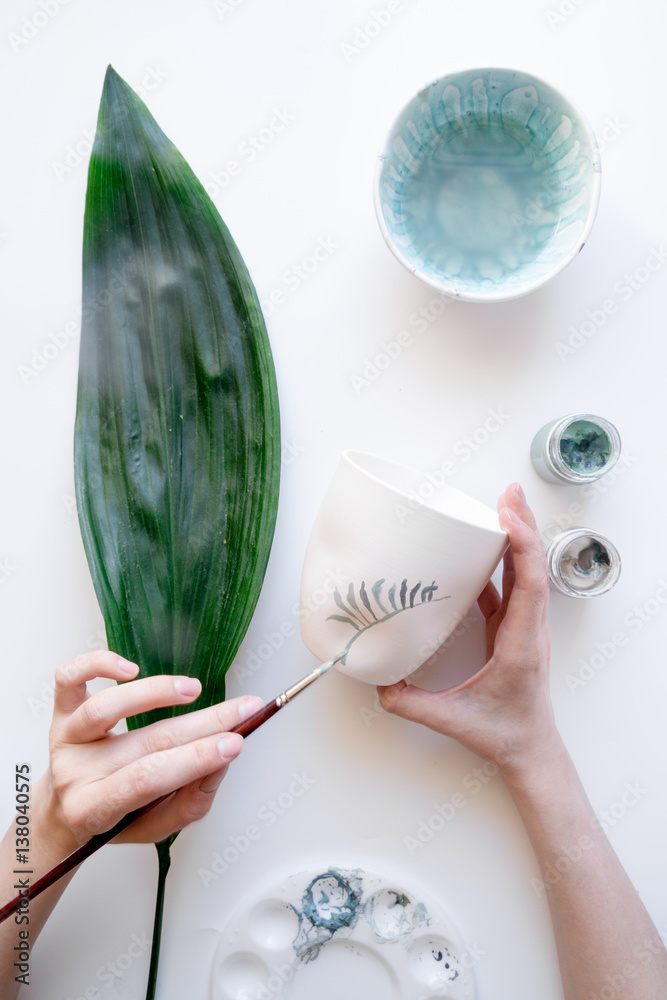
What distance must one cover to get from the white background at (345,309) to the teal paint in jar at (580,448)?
5 cm

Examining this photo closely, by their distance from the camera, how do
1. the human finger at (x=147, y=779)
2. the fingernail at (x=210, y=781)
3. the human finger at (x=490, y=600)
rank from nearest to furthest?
the human finger at (x=147, y=779)
the fingernail at (x=210, y=781)
the human finger at (x=490, y=600)

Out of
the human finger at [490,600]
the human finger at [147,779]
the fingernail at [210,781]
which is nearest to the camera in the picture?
the human finger at [147,779]

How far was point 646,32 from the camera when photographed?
0.70 metres

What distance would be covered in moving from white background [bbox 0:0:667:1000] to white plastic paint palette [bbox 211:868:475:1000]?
176 mm

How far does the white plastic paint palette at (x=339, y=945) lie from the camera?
64cm

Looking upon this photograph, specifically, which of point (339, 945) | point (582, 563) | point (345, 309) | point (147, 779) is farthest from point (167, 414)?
point (339, 945)

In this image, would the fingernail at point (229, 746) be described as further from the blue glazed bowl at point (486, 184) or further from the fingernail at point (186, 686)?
the blue glazed bowl at point (486, 184)

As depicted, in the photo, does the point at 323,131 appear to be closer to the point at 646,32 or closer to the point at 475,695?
the point at 646,32

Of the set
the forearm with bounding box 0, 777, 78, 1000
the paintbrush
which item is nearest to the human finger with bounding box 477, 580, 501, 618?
the paintbrush

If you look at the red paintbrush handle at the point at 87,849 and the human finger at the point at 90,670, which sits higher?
the human finger at the point at 90,670

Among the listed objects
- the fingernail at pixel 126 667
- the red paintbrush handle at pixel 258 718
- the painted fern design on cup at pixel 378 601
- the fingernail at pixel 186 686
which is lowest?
the red paintbrush handle at pixel 258 718

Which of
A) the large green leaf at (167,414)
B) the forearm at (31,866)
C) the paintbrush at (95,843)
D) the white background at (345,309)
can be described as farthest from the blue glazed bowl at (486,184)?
the forearm at (31,866)

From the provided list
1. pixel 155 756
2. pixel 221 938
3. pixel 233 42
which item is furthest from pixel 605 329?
pixel 221 938

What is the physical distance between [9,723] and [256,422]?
432mm
